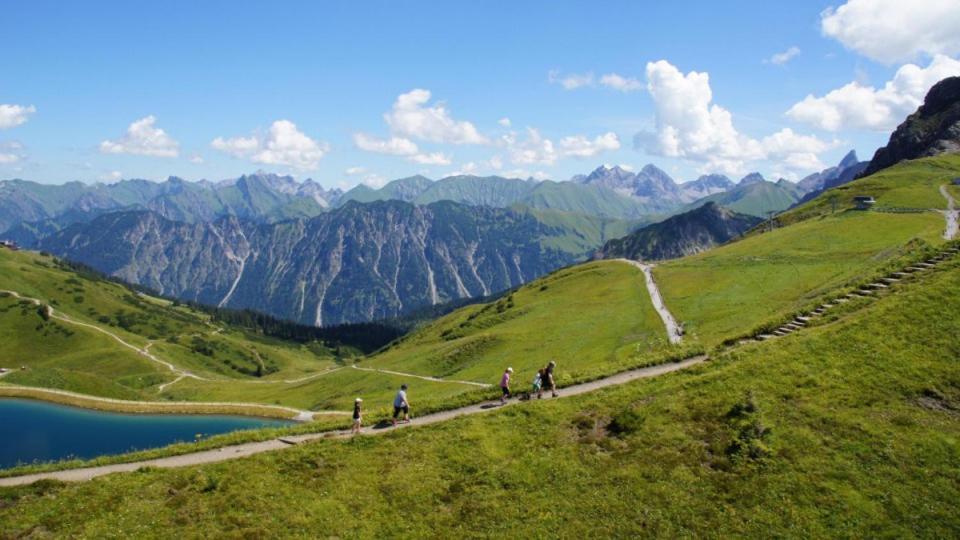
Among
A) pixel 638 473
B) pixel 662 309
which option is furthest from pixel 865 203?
pixel 638 473

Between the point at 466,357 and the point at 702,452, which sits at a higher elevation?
the point at 702,452

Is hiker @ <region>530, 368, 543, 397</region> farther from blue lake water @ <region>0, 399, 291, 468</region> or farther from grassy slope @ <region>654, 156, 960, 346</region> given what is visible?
blue lake water @ <region>0, 399, 291, 468</region>

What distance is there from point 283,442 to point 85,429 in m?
79.6

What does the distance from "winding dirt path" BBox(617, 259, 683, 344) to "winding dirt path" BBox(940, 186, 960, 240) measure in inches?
1608

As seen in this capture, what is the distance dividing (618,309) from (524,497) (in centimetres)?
8058

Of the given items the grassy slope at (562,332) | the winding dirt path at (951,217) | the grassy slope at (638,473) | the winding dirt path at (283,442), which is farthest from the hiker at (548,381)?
the winding dirt path at (951,217)

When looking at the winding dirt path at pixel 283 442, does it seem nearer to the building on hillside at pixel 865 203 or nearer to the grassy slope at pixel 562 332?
the grassy slope at pixel 562 332

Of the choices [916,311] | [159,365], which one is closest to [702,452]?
[916,311]

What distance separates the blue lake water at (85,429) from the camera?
288 feet

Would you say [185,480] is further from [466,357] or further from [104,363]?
[104,363]

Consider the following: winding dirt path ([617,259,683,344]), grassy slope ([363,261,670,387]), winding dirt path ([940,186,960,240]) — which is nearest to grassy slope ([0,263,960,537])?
grassy slope ([363,261,670,387])

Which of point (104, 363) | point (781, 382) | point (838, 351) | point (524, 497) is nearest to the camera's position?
point (524, 497)

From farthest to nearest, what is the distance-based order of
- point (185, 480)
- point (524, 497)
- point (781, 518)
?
point (185, 480)
point (524, 497)
point (781, 518)

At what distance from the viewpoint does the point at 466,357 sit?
382 feet
